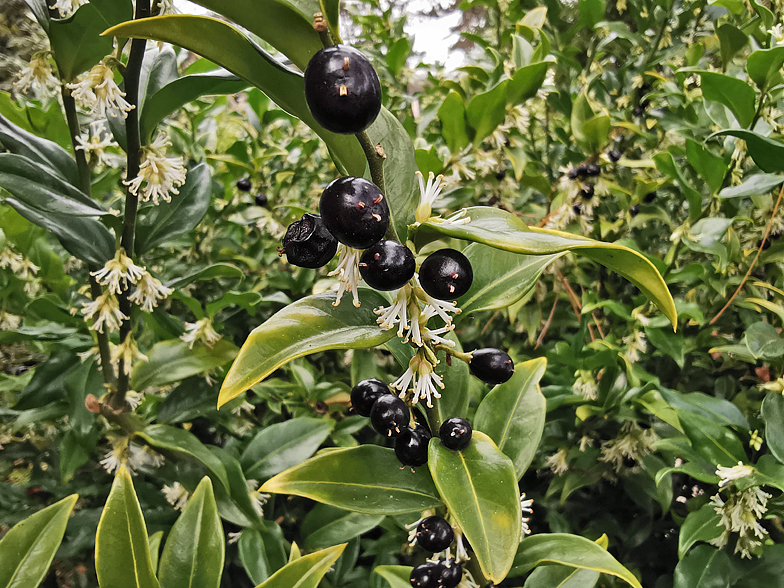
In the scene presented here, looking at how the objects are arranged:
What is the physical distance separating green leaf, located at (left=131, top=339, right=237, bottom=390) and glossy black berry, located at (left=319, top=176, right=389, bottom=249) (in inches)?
28.0

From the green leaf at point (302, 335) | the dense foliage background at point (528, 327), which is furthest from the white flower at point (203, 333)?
the green leaf at point (302, 335)

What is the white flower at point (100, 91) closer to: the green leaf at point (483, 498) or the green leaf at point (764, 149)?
the green leaf at point (483, 498)

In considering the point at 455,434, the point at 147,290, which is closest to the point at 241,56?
the point at 455,434

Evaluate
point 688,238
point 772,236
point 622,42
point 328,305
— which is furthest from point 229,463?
point 622,42

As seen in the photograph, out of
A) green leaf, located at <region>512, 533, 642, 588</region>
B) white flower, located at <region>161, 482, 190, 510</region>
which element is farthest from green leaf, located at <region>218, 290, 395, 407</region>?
white flower, located at <region>161, 482, 190, 510</region>

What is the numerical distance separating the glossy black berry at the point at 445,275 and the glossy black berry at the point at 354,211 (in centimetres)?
7

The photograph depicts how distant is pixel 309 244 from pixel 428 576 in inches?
17.9

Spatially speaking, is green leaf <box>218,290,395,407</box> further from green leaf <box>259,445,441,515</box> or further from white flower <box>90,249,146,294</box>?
white flower <box>90,249,146,294</box>

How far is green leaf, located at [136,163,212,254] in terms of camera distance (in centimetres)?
90

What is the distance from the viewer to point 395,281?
0.43m

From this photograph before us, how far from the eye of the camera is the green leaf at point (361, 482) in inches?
23.5

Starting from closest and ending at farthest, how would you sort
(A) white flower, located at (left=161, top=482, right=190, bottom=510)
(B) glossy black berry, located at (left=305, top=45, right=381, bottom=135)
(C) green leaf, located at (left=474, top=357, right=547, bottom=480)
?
(B) glossy black berry, located at (left=305, top=45, right=381, bottom=135) < (C) green leaf, located at (left=474, top=357, right=547, bottom=480) < (A) white flower, located at (left=161, top=482, right=190, bottom=510)

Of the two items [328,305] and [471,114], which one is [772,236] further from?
[328,305]

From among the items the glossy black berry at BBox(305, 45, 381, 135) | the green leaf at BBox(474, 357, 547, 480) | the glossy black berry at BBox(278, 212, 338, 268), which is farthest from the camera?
the green leaf at BBox(474, 357, 547, 480)
